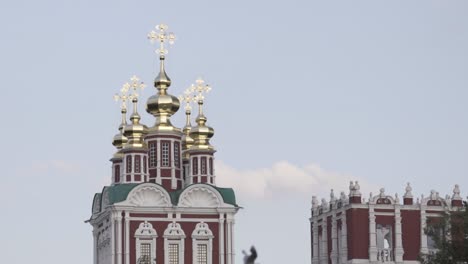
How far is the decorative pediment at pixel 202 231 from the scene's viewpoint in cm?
8638

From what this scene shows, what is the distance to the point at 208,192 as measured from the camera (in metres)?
86.6

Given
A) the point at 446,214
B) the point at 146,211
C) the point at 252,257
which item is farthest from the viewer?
the point at 146,211

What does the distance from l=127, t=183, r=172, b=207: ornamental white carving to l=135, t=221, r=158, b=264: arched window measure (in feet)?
3.29

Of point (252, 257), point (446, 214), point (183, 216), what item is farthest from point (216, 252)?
point (252, 257)

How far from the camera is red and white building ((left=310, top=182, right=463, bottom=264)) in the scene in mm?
80125

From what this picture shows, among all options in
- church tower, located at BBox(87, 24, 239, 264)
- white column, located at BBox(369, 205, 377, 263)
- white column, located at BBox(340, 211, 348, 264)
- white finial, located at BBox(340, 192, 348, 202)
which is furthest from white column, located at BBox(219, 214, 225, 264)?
white column, located at BBox(369, 205, 377, 263)

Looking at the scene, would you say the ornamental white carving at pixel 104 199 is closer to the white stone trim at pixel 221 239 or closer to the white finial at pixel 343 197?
the white stone trim at pixel 221 239

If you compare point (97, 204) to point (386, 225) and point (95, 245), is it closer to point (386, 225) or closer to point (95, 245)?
point (95, 245)

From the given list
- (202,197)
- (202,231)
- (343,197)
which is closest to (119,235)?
(202,231)

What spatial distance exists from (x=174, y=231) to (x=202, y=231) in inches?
55.9

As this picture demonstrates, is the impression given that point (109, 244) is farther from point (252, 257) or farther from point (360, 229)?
point (252, 257)

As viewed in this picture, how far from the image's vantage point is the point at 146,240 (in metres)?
85.4

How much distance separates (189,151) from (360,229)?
38.3ft

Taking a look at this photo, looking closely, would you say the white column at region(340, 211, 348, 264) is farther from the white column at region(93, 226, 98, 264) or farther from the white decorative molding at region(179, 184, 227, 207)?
the white column at region(93, 226, 98, 264)
